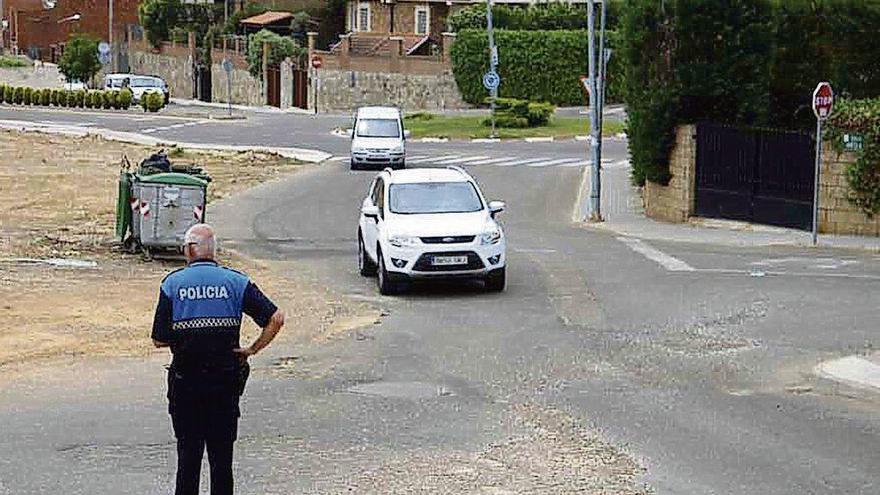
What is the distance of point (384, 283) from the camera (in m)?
19.6

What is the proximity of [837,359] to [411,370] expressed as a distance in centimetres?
418

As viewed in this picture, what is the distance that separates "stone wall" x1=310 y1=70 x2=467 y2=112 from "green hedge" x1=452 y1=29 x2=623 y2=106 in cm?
170

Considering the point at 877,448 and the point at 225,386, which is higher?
the point at 225,386

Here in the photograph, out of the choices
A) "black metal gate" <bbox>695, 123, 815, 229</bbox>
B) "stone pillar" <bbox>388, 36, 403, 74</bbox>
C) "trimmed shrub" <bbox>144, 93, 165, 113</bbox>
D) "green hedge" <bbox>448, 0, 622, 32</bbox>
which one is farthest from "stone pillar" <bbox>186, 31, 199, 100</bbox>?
"black metal gate" <bbox>695, 123, 815, 229</bbox>

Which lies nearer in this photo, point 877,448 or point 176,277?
point 176,277

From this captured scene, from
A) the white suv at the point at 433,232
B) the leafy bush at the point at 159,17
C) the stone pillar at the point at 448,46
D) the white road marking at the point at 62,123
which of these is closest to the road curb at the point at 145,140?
the white road marking at the point at 62,123

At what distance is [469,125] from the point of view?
210 ft

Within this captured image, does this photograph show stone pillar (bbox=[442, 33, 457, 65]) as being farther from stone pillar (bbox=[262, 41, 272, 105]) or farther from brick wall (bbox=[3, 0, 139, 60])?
brick wall (bbox=[3, 0, 139, 60])

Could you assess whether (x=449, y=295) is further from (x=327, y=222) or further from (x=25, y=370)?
(x=327, y=222)

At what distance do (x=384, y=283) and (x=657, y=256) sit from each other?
20.9 feet

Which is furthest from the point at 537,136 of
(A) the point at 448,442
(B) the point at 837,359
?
(A) the point at 448,442

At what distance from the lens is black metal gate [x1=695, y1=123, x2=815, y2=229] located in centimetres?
2856

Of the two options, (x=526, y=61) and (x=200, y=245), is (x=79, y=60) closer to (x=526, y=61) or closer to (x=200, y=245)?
(x=526, y=61)

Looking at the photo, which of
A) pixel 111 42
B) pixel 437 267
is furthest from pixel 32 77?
pixel 437 267
